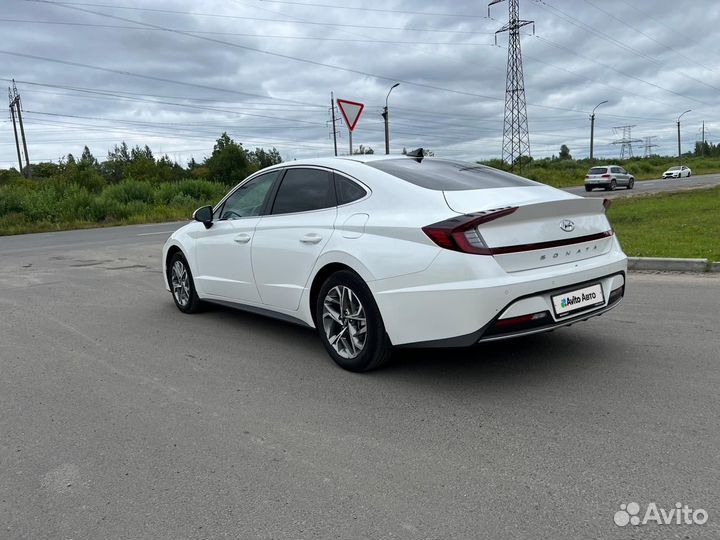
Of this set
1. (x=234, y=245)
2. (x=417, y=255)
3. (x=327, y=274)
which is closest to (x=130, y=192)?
(x=234, y=245)

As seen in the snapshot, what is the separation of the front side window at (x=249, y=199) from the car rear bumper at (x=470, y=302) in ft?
6.23

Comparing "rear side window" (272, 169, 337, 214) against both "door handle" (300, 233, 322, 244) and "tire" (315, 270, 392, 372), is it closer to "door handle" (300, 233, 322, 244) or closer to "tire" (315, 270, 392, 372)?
"door handle" (300, 233, 322, 244)

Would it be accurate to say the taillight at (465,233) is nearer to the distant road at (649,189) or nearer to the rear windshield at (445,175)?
the rear windshield at (445,175)

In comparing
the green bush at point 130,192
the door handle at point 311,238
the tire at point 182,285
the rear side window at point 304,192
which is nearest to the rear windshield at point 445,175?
the rear side window at point 304,192

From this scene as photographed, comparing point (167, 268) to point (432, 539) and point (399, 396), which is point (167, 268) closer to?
point (399, 396)

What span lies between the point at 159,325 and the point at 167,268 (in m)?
1.05

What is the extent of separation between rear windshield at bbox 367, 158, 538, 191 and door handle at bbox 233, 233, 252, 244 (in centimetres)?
140

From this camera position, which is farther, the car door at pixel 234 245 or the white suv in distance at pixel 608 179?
the white suv in distance at pixel 608 179

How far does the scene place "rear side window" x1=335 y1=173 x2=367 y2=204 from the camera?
14.9ft

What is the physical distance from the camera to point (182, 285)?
6715 mm

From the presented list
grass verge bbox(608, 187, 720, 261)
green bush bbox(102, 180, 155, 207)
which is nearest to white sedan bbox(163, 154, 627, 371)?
grass verge bbox(608, 187, 720, 261)

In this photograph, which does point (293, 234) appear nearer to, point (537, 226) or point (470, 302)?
point (470, 302)

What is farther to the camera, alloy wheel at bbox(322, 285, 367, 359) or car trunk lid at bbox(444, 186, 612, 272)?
alloy wheel at bbox(322, 285, 367, 359)

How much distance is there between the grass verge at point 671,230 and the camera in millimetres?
8922
